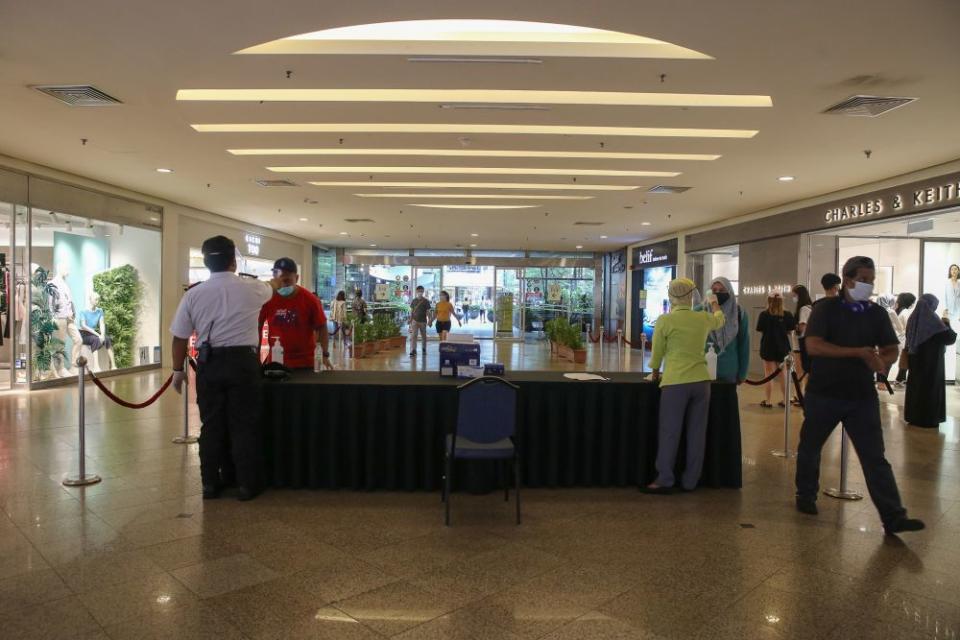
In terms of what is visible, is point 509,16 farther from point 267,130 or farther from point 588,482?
point 267,130

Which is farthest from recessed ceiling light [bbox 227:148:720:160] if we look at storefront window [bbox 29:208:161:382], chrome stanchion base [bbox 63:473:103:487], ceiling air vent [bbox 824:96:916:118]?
chrome stanchion base [bbox 63:473:103:487]

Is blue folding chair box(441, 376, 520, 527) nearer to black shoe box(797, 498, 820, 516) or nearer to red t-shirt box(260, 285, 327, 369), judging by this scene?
red t-shirt box(260, 285, 327, 369)

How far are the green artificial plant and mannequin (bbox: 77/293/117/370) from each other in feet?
0.56

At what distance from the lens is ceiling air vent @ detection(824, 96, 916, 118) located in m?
5.61

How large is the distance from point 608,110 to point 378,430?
4.06m

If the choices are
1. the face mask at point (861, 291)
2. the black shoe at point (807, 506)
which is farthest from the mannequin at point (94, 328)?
the face mask at point (861, 291)

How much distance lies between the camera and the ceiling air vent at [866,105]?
5613mm

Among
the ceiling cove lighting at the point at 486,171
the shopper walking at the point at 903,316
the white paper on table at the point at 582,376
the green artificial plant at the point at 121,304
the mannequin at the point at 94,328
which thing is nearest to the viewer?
the white paper on table at the point at 582,376

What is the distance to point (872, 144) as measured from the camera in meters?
7.27

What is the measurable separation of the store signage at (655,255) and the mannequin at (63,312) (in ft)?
45.4

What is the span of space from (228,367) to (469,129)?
4.35 meters

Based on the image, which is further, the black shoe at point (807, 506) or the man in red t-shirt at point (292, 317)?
the man in red t-shirt at point (292, 317)

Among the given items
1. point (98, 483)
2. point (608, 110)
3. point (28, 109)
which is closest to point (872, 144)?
point (608, 110)

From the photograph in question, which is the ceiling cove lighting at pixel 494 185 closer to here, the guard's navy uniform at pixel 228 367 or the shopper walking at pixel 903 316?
the shopper walking at pixel 903 316
